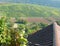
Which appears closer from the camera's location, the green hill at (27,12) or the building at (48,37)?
the building at (48,37)

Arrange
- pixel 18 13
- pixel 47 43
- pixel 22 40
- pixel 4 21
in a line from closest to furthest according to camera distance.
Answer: pixel 22 40 < pixel 4 21 < pixel 47 43 < pixel 18 13

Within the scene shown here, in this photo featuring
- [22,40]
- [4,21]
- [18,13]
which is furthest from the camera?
[18,13]

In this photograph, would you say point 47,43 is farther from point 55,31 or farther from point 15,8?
point 15,8

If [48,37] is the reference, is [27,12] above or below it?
below

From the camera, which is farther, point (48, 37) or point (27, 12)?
point (27, 12)

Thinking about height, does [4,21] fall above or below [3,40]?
above

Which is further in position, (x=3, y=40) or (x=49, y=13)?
(x=49, y=13)

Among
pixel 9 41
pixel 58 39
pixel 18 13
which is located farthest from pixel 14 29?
pixel 18 13

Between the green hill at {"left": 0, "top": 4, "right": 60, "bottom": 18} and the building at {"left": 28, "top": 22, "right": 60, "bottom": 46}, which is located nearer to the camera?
the building at {"left": 28, "top": 22, "right": 60, "bottom": 46}
